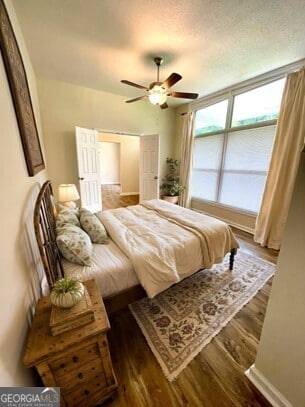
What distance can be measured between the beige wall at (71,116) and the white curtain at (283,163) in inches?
122

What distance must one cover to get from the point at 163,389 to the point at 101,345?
22.5 inches

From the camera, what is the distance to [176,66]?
2797mm

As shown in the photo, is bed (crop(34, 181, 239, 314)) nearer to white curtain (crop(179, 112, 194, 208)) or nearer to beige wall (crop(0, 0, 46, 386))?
beige wall (crop(0, 0, 46, 386))

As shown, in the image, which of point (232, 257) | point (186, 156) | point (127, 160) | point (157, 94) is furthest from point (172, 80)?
point (127, 160)

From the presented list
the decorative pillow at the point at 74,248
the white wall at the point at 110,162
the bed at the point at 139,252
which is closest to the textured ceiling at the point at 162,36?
the bed at the point at 139,252

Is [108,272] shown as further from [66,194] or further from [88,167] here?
[88,167]

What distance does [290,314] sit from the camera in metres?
0.91

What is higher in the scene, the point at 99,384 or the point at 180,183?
the point at 180,183

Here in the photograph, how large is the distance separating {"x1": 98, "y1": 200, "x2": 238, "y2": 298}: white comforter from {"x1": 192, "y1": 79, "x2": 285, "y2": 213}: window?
5.86 ft

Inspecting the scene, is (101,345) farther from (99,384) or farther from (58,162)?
(58,162)

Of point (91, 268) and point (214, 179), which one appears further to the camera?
point (214, 179)

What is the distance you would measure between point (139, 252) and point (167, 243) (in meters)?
0.32

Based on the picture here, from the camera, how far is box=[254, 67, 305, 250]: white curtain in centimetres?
253

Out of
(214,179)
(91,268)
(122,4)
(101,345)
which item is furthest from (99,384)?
(214,179)
